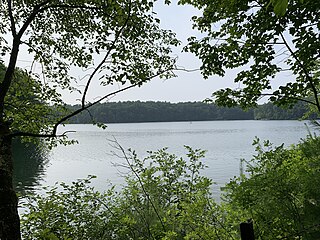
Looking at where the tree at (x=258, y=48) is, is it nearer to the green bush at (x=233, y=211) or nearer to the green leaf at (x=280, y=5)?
the green bush at (x=233, y=211)

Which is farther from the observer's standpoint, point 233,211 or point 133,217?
point 133,217

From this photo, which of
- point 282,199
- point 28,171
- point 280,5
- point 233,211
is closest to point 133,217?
point 233,211

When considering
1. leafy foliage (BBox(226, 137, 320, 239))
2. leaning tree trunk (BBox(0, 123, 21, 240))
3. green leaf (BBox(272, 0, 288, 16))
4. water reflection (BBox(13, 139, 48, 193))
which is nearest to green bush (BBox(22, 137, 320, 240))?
leafy foliage (BBox(226, 137, 320, 239))

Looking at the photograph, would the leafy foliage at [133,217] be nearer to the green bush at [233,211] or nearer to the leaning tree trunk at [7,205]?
the green bush at [233,211]

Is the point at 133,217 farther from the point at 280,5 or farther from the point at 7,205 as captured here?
the point at 280,5

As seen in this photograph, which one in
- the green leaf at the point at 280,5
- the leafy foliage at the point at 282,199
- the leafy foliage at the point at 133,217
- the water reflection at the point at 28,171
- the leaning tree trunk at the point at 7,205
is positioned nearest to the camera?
the green leaf at the point at 280,5

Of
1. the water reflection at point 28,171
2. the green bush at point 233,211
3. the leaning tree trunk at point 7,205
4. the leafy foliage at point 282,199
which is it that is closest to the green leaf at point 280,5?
the green bush at point 233,211

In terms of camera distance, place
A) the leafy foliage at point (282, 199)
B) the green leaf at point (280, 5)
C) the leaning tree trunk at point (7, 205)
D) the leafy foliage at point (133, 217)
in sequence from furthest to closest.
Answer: the leafy foliage at point (133, 217) → the leafy foliage at point (282, 199) → the leaning tree trunk at point (7, 205) → the green leaf at point (280, 5)

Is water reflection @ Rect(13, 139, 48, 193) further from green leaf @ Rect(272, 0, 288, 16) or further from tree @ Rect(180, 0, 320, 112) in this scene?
green leaf @ Rect(272, 0, 288, 16)

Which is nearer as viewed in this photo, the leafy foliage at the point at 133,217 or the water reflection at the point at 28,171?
the leafy foliage at the point at 133,217

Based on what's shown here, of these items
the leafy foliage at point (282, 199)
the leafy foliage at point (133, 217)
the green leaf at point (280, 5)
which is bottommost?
the leafy foliage at point (133, 217)

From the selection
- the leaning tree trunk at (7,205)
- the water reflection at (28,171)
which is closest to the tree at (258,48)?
the leaning tree trunk at (7,205)

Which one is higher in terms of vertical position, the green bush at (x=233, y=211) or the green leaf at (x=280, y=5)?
the green leaf at (x=280, y=5)

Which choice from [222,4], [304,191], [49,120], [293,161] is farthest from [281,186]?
[49,120]
